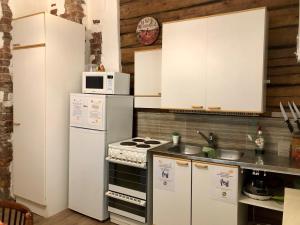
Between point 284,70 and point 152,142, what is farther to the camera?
point 152,142

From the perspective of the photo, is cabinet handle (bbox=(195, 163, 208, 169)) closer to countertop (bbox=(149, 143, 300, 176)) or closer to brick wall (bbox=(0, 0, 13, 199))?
countertop (bbox=(149, 143, 300, 176))

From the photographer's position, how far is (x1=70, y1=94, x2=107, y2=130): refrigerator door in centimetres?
290

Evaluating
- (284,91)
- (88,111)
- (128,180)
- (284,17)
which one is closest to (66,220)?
(128,180)

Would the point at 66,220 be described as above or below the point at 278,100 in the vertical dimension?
below

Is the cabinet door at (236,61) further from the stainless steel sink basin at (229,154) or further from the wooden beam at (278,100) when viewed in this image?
the stainless steel sink basin at (229,154)

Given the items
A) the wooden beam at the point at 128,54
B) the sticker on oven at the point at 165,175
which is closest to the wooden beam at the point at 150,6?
the wooden beam at the point at 128,54

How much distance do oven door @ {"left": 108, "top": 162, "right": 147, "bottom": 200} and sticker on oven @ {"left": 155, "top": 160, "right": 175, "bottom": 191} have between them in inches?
5.5

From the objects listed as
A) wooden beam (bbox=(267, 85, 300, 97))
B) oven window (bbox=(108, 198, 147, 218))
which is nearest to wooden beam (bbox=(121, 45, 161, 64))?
wooden beam (bbox=(267, 85, 300, 97))

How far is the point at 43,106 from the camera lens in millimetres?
3014

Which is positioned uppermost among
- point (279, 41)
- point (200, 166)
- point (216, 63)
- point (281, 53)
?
point (279, 41)

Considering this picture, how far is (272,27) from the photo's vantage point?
2.54m

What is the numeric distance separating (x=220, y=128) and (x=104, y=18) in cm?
217

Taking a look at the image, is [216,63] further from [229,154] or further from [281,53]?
[229,154]

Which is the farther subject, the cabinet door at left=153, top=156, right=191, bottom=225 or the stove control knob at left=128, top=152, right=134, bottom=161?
the stove control knob at left=128, top=152, right=134, bottom=161
